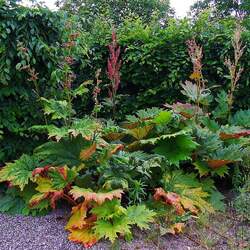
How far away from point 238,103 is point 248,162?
139 centimetres

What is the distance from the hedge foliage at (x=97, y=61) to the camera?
13.3 ft

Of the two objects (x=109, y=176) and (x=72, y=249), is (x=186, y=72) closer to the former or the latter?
(x=109, y=176)

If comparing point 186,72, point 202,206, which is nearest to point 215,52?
point 186,72

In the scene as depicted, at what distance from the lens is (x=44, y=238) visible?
11.0 feet

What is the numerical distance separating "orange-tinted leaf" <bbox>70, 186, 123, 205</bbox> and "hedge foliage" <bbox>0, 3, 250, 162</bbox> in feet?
3.99

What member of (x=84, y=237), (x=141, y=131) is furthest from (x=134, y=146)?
(x=84, y=237)

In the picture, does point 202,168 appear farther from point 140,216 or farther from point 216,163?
point 140,216

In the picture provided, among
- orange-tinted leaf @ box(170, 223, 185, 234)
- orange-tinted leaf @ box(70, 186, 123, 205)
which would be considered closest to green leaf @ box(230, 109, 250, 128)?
orange-tinted leaf @ box(170, 223, 185, 234)

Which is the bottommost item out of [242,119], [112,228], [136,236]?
[136,236]

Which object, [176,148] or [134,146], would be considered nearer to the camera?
[176,148]

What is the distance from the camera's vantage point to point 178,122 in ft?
14.4

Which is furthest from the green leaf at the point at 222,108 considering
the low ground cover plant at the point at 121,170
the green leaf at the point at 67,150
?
the green leaf at the point at 67,150

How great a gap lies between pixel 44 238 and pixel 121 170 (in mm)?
906

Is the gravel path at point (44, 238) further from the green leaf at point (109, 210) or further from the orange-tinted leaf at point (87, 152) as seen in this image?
the orange-tinted leaf at point (87, 152)
